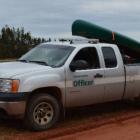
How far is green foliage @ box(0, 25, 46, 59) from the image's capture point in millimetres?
38562

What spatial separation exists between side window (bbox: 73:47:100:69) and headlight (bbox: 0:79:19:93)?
6.79ft

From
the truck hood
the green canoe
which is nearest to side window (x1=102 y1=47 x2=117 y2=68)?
the green canoe

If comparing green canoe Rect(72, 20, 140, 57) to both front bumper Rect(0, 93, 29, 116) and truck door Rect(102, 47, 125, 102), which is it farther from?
front bumper Rect(0, 93, 29, 116)

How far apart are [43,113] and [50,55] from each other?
1517 millimetres

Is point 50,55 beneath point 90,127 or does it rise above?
above

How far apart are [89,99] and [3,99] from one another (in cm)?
230

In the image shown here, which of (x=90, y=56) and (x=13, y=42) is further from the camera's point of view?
(x=13, y=42)

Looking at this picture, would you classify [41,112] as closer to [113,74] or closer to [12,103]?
[12,103]

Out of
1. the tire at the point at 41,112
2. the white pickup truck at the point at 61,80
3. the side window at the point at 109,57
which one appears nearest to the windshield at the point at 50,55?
the white pickup truck at the point at 61,80

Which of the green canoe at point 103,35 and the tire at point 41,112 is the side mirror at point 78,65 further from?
the green canoe at point 103,35

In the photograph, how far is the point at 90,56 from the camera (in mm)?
11172

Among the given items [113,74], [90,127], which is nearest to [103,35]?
[113,74]

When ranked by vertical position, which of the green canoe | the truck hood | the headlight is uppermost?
the green canoe

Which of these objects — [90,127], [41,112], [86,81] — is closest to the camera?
[41,112]
